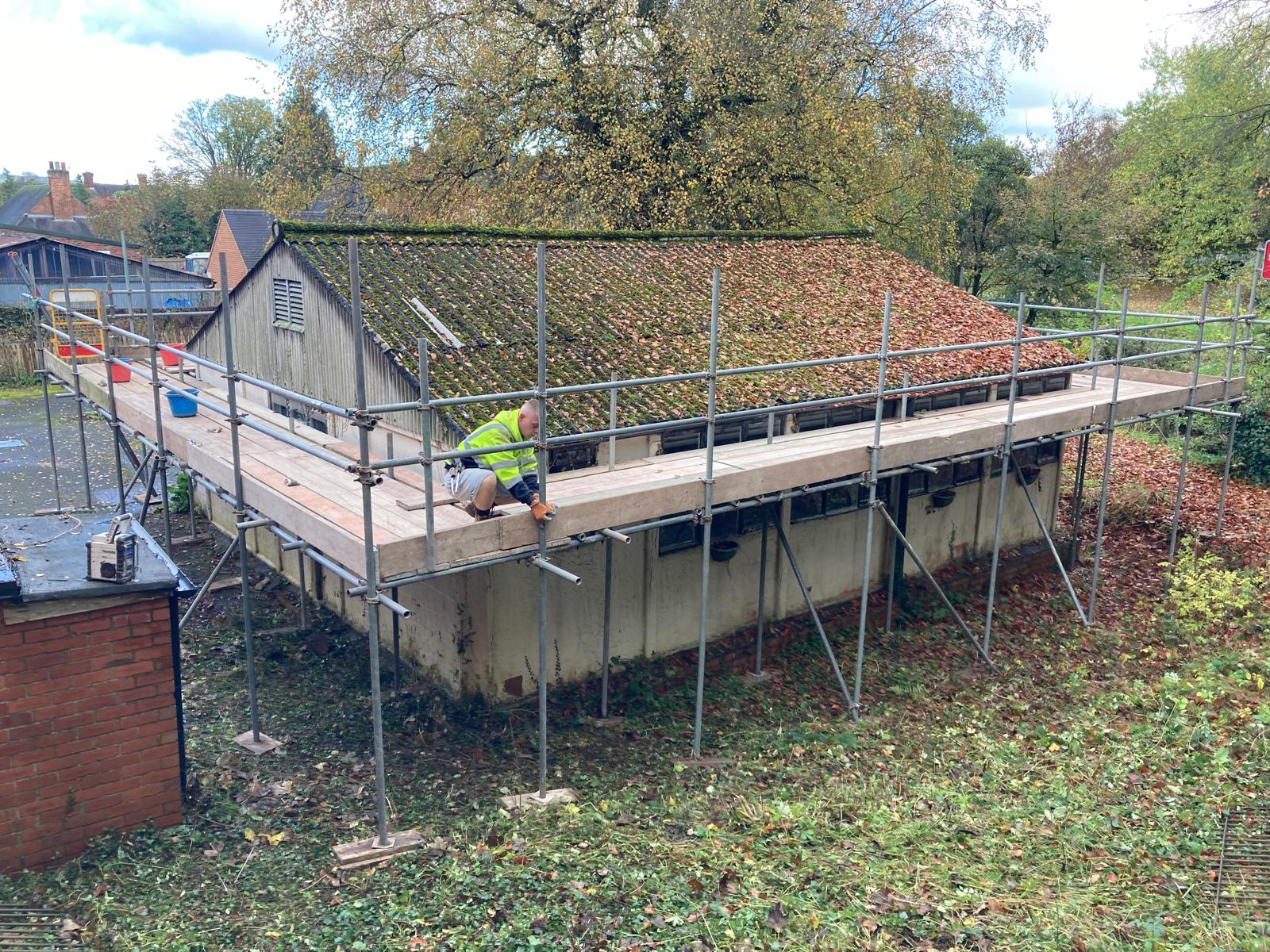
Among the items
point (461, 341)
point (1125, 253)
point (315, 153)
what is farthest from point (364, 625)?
point (1125, 253)

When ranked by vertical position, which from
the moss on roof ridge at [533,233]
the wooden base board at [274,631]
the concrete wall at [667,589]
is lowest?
the wooden base board at [274,631]

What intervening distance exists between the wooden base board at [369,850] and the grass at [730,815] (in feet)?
0.36

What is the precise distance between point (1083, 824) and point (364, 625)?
824cm

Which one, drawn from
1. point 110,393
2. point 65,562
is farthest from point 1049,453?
point 65,562

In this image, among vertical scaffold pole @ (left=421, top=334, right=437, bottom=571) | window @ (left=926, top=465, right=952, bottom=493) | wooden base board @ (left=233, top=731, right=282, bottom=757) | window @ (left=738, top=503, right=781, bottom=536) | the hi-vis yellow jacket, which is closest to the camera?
vertical scaffold pole @ (left=421, top=334, right=437, bottom=571)

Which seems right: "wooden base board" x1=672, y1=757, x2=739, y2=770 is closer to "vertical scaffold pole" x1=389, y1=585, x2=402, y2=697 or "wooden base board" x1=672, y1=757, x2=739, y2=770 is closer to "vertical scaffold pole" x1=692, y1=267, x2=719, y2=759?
"vertical scaffold pole" x1=692, y1=267, x2=719, y2=759

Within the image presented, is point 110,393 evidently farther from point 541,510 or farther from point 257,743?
point 541,510

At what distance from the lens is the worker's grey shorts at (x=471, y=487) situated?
856 centimetres

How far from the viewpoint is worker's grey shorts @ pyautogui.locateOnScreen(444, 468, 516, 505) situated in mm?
8562

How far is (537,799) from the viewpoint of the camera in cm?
856

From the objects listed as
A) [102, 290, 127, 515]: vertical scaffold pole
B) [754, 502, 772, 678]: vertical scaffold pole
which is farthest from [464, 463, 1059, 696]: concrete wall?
[102, 290, 127, 515]: vertical scaffold pole

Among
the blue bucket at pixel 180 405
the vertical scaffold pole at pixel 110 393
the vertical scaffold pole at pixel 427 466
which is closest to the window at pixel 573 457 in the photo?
the vertical scaffold pole at pixel 427 466

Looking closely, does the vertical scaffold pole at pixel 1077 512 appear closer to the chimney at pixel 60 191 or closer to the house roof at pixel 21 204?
the chimney at pixel 60 191

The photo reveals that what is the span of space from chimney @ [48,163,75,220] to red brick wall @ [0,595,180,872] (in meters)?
60.1
